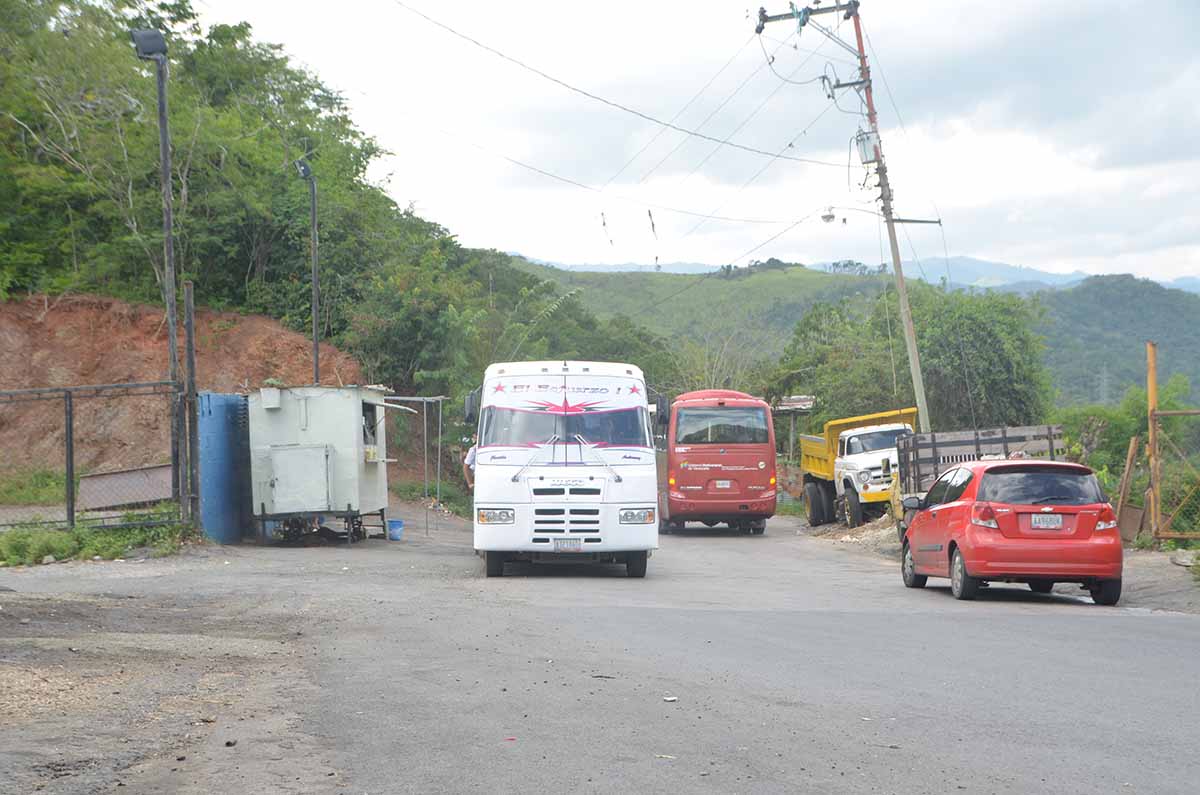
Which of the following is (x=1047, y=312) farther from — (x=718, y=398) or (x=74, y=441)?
(x=74, y=441)

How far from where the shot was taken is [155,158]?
130 ft

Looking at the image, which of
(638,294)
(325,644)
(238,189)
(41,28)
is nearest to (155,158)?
(238,189)

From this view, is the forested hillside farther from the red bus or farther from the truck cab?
the truck cab

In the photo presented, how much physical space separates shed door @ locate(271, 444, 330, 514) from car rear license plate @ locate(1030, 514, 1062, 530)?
1273 cm

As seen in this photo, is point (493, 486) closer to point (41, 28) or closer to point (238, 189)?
point (238, 189)

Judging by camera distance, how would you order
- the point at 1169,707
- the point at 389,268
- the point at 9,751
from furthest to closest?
1. the point at 389,268
2. the point at 1169,707
3. the point at 9,751

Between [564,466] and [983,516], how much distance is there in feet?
17.9

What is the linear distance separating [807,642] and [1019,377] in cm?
3763

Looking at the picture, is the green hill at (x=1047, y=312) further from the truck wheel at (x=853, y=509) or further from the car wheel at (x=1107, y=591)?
the car wheel at (x=1107, y=591)

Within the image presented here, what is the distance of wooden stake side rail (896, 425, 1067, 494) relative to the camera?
77.5 ft

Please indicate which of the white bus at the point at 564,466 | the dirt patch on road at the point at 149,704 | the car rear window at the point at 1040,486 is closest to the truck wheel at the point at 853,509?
the white bus at the point at 564,466

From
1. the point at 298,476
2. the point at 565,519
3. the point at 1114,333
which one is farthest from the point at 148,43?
the point at 1114,333

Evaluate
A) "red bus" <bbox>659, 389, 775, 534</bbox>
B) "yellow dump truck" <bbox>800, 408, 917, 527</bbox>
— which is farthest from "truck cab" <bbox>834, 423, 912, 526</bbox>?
"red bus" <bbox>659, 389, 775, 534</bbox>

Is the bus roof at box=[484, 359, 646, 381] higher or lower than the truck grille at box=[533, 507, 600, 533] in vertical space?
higher
